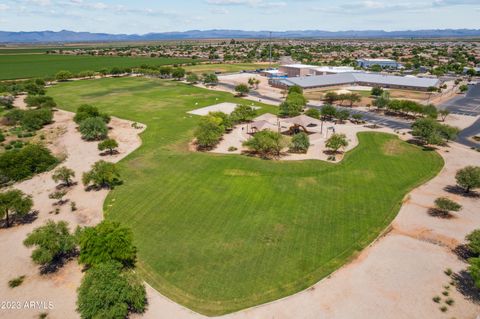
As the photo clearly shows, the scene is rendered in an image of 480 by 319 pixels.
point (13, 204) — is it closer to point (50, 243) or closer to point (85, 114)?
point (50, 243)

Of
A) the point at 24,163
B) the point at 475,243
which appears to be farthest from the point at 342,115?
the point at 24,163

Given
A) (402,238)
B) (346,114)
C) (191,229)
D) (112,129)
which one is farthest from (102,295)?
(346,114)

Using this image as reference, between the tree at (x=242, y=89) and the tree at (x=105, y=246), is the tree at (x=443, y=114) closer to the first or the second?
the tree at (x=242, y=89)

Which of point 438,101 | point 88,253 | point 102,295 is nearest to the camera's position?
point 102,295

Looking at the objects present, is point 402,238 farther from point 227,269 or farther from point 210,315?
point 210,315

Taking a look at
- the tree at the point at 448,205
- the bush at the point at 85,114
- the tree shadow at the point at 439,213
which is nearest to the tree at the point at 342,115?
the tree shadow at the point at 439,213

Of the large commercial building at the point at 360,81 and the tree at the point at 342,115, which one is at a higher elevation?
the large commercial building at the point at 360,81

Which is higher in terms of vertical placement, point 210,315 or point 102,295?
point 102,295
